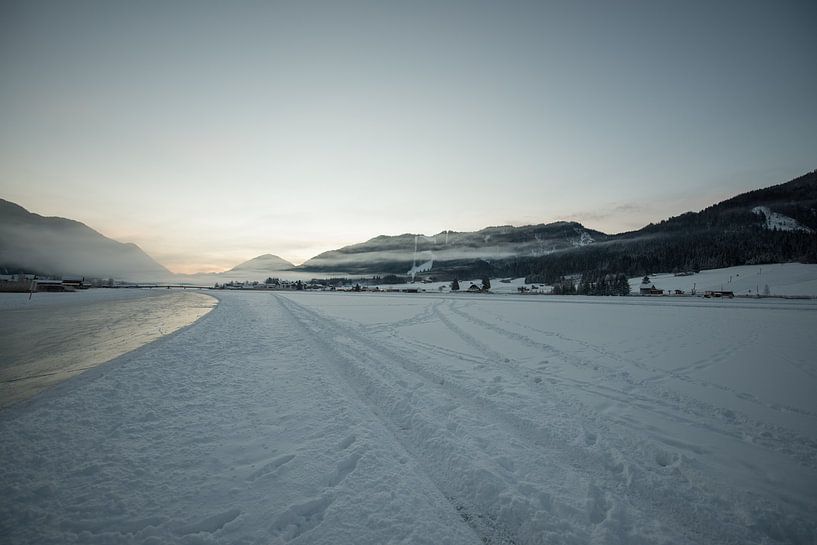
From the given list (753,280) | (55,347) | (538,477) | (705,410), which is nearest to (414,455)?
(538,477)

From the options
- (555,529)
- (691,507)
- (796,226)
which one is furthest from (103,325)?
(796,226)

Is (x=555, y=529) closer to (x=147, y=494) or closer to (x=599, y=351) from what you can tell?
(x=147, y=494)

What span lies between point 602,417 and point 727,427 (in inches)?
83.8

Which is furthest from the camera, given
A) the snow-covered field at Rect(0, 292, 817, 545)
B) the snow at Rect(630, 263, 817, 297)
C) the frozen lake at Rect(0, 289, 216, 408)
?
the snow at Rect(630, 263, 817, 297)

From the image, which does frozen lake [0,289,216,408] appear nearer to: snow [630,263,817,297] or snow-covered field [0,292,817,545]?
snow-covered field [0,292,817,545]

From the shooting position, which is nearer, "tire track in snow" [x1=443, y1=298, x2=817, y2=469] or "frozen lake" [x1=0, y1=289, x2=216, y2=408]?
"tire track in snow" [x1=443, y1=298, x2=817, y2=469]

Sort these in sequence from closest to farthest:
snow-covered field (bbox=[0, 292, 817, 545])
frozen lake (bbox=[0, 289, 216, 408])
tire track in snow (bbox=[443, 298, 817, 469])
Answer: snow-covered field (bbox=[0, 292, 817, 545]) → tire track in snow (bbox=[443, 298, 817, 469]) → frozen lake (bbox=[0, 289, 216, 408])

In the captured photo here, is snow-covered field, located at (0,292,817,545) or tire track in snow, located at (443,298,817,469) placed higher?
snow-covered field, located at (0,292,817,545)

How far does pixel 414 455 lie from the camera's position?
Result: 5016 mm

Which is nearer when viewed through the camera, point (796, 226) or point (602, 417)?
point (602, 417)

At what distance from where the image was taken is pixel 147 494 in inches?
154

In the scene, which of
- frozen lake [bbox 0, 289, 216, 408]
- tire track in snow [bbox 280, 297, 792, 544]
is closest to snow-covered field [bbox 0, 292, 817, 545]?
tire track in snow [bbox 280, 297, 792, 544]

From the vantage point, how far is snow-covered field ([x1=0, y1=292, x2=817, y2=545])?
352 centimetres

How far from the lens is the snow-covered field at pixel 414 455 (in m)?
3.52
